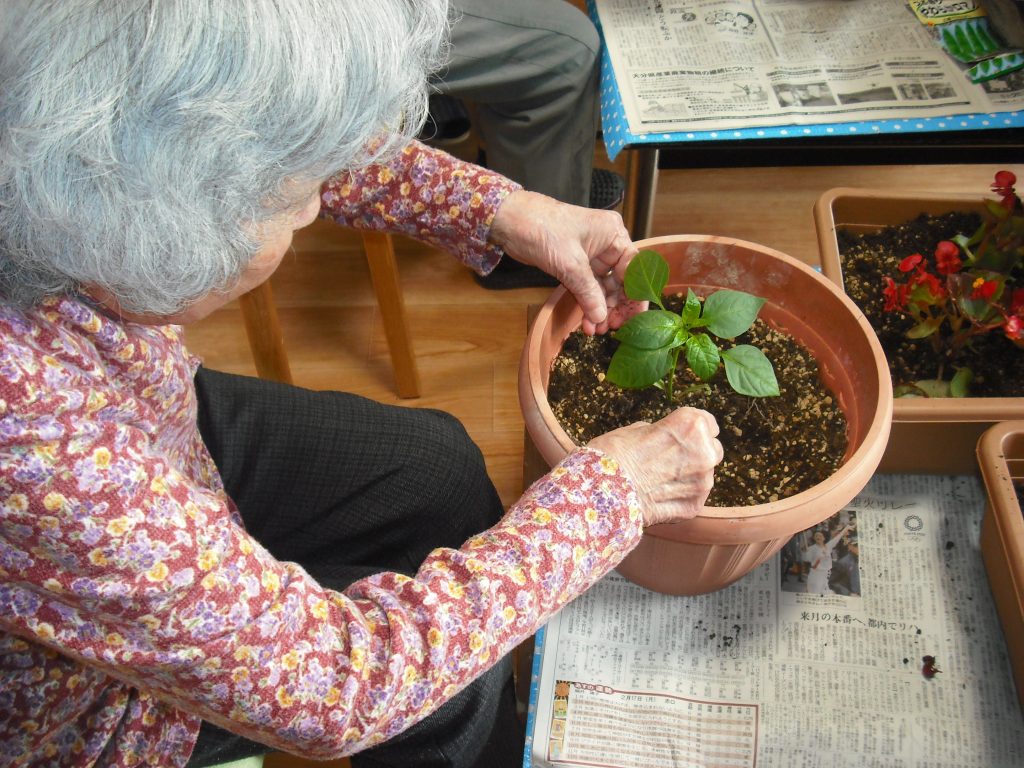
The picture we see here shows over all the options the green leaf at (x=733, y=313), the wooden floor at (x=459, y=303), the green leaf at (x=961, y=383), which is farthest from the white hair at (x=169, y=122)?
the wooden floor at (x=459, y=303)

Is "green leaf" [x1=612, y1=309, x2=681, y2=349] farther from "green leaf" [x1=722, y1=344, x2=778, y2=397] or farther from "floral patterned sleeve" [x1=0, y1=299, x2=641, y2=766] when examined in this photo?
"floral patterned sleeve" [x1=0, y1=299, x2=641, y2=766]

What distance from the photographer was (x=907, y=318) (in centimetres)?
130

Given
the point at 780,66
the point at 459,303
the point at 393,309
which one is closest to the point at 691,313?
the point at 780,66

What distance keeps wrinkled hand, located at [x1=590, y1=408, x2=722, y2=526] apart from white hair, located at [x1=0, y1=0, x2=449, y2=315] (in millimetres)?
407

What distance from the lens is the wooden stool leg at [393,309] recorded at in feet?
5.09

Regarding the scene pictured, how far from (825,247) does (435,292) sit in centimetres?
98

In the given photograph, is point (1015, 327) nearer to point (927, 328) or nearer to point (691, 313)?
point (927, 328)

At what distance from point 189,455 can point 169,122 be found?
1.62 ft

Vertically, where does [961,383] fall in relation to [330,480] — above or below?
Result: below

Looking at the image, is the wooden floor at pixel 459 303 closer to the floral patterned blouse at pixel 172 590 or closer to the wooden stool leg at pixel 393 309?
the wooden stool leg at pixel 393 309

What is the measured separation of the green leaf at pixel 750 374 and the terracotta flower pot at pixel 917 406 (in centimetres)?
25

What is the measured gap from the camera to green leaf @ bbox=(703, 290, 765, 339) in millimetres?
975

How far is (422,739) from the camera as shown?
93cm

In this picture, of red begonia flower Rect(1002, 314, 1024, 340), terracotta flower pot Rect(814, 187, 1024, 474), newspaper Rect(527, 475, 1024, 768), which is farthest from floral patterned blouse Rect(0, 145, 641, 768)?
red begonia flower Rect(1002, 314, 1024, 340)
